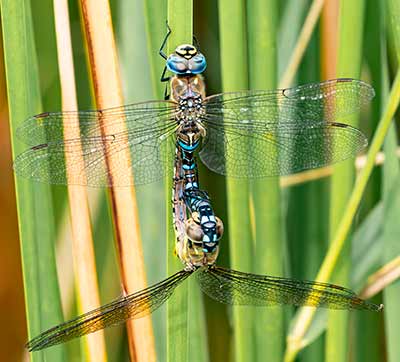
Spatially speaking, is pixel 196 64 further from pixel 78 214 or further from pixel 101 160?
pixel 78 214

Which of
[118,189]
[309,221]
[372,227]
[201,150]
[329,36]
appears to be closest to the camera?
[118,189]

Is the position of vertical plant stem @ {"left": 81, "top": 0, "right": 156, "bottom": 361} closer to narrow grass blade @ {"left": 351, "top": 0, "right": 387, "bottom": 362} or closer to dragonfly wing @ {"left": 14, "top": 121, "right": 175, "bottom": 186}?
dragonfly wing @ {"left": 14, "top": 121, "right": 175, "bottom": 186}

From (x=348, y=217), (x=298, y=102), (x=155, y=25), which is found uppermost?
(x=155, y=25)

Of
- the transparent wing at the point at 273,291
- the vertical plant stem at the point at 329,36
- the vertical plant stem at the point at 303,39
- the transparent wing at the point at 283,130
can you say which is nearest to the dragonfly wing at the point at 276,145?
the transparent wing at the point at 283,130

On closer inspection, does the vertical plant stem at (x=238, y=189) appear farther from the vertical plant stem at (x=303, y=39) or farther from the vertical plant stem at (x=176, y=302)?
the vertical plant stem at (x=303, y=39)

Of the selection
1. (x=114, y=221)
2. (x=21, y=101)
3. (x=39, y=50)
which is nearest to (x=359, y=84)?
(x=114, y=221)

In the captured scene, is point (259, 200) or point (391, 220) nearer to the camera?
point (259, 200)

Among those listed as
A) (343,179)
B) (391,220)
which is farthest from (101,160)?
(391,220)

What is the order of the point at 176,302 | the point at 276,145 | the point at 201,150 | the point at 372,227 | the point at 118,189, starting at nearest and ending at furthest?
the point at 176,302 < the point at 118,189 < the point at 276,145 < the point at 201,150 < the point at 372,227
